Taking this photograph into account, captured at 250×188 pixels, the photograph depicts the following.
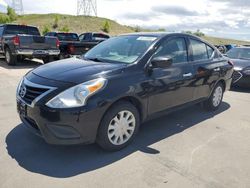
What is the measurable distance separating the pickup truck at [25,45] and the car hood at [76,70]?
7.72 m

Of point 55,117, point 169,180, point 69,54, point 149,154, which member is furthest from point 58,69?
point 69,54

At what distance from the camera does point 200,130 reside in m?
4.80

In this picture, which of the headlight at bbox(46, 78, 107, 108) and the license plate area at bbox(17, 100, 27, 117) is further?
the license plate area at bbox(17, 100, 27, 117)

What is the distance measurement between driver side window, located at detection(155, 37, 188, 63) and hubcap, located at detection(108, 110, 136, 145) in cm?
109

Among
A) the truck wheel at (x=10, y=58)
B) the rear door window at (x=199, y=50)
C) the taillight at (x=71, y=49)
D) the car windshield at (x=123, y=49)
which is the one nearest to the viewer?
the car windshield at (x=123, y=49)

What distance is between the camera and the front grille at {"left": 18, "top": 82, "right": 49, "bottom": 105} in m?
3.44

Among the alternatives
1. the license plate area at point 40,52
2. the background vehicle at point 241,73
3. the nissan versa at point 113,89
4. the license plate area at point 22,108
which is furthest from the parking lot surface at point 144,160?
the license plate area at point 40,52

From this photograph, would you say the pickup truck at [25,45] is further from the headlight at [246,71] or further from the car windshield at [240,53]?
the headlight at [246,71]

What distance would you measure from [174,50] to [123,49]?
863 mm

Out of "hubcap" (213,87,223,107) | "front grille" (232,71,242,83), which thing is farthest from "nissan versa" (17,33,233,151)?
"front grille" (232,71,242,83)

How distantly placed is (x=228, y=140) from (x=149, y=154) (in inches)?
57.8

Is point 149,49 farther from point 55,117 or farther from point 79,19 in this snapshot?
point 79,19

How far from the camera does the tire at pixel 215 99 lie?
19.1 ft

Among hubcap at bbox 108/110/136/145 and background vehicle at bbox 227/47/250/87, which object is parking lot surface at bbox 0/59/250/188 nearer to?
hubcap at bbox 108/110/136/145
